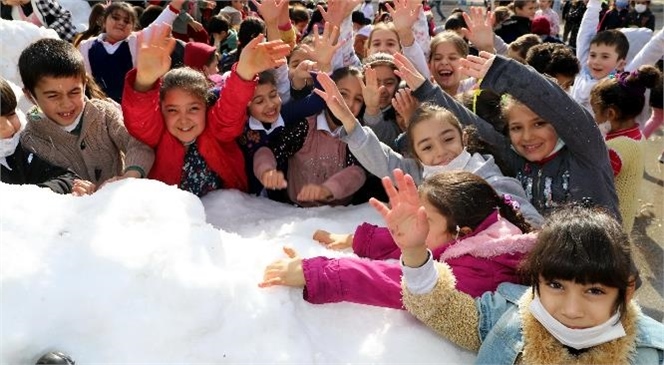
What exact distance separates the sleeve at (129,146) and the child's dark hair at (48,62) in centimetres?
26

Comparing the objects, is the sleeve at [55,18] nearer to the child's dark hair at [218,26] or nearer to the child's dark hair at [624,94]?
the child's dark hair at [218,26]

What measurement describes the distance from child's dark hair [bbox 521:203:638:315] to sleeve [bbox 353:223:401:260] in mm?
713

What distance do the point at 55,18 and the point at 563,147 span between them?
421 cm

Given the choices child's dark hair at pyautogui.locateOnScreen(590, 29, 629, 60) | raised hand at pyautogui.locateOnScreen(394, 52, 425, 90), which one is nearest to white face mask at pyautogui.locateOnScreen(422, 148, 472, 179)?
raised hand at pyautogui.locateOnScreen(394, 52, 425, 90)

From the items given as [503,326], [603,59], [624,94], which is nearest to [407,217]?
[503,326]

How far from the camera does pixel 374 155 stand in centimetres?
253

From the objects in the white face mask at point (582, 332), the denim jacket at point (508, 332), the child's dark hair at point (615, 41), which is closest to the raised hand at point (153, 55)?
the denim jacket at point (508, 332)

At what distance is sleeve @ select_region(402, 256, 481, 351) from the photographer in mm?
1636

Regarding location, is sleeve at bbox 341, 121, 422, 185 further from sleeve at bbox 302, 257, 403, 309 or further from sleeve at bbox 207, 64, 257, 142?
sleeve at bbox 302, 257, 403, 309

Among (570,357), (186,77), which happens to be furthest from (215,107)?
(570,357)

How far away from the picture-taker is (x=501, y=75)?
2238mm

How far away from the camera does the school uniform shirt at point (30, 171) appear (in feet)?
7.46

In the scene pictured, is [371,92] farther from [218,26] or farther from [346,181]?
[218,26]

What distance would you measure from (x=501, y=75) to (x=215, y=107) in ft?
4.03
